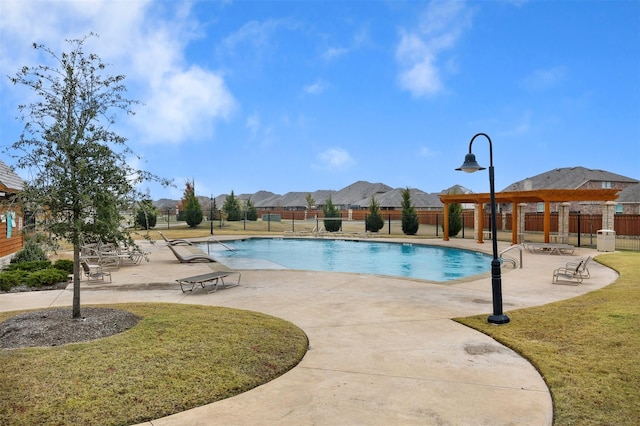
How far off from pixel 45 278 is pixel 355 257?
504 inches

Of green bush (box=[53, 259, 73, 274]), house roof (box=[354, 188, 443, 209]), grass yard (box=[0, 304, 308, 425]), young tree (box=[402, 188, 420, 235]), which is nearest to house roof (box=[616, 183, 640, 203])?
young tree (box=[402, 188, 420, 235])

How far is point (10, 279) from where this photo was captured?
10336mm

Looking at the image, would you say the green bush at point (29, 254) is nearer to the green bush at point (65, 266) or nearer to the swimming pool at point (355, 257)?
the green bush at point (65, 266)

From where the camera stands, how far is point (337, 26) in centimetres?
1588

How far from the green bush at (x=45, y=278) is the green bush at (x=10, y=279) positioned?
232mm

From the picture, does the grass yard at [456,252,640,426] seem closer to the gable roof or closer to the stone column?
the stone column

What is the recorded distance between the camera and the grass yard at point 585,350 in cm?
384

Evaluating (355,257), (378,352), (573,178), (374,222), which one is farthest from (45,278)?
(573,178)

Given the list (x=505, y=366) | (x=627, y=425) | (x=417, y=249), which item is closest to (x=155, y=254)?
(x=417, y=249)

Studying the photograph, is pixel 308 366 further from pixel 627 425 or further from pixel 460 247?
pixel 460 247

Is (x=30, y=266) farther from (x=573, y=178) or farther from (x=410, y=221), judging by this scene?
(x=573, y=178)

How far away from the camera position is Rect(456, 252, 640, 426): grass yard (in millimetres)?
3844

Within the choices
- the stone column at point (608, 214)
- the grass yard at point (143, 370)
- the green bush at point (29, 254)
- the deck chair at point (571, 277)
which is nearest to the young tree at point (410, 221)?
the stone column at point (608, 214)

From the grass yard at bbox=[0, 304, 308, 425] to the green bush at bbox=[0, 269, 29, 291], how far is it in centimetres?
640
